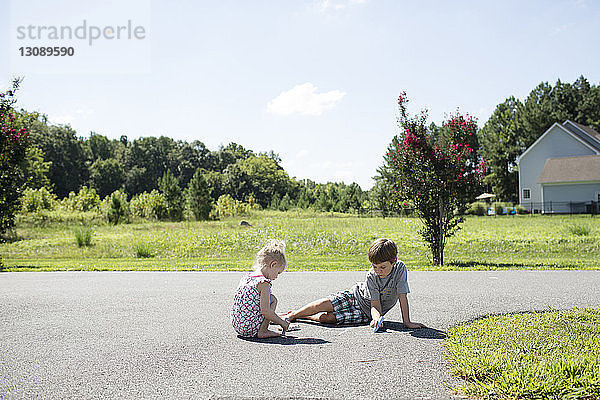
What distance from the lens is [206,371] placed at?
4.16 metres

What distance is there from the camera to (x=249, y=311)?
208 inches

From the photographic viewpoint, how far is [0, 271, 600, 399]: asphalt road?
149 inches

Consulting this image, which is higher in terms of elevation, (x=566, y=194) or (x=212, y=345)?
(x=566, y=194)

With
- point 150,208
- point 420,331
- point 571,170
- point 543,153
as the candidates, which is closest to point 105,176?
point 150,208

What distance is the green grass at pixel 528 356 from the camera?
355cm

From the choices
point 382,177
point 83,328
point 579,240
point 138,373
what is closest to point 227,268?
point 83,328

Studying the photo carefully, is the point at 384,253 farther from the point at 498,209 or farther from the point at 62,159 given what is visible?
the point at 62,159

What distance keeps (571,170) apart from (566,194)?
198cm

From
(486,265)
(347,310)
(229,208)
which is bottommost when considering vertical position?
(486,265)

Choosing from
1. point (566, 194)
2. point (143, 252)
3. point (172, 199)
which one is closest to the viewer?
point (143, 252)

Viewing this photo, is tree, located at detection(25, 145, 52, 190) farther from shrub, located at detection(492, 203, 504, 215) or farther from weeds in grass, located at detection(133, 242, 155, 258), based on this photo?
shrub, located at detection(492, 203, 504, 215)

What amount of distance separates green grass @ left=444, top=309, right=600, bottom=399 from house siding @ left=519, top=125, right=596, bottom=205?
41702mm

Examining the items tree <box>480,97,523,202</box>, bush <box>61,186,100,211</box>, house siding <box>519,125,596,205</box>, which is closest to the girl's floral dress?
bush <box>61,186,100,211</box>

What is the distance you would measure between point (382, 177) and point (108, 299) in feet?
165
